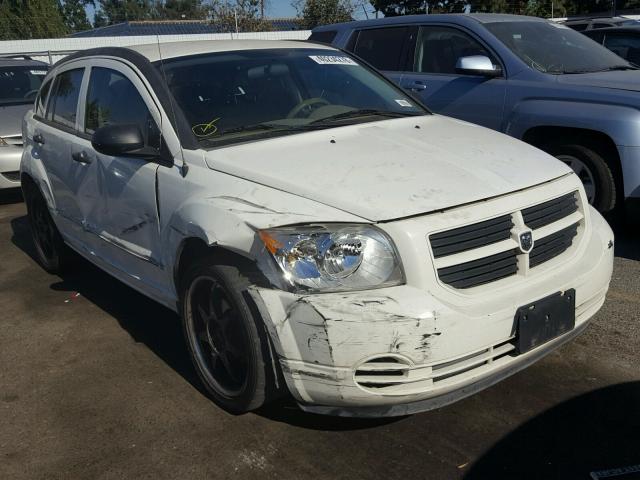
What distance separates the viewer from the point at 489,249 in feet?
9.05

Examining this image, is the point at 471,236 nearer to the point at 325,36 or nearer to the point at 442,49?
the point at 442,49

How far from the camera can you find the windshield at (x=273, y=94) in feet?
11.8

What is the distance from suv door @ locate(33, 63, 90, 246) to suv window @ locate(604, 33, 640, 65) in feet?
22.4

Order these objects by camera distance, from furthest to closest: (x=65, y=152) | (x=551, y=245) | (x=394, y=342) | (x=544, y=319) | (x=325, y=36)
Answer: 1. (x=325, y=36)
2. (x=65, y=152)
3. (x=551, y=245)
4. (x=544, y=319)
5. (x=394, y=342)

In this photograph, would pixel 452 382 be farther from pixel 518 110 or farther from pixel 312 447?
pixel 518 110

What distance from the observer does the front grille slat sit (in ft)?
8.77

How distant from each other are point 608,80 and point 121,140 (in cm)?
390

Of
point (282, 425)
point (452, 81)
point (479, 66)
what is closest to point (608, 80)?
point (479, 66)

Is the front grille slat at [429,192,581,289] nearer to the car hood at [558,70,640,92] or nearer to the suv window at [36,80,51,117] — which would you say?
the car hood at [558,70,640,92]

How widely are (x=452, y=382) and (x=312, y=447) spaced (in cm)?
71

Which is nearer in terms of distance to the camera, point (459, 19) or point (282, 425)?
point (282, 425)

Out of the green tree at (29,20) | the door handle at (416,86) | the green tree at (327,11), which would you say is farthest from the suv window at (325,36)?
the green tree at (29,20)

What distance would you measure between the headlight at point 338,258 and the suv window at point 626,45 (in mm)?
7211

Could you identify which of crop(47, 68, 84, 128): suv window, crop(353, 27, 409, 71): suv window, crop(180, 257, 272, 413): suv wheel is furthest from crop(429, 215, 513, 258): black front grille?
crop(353, 27, 409, 71): suv window
